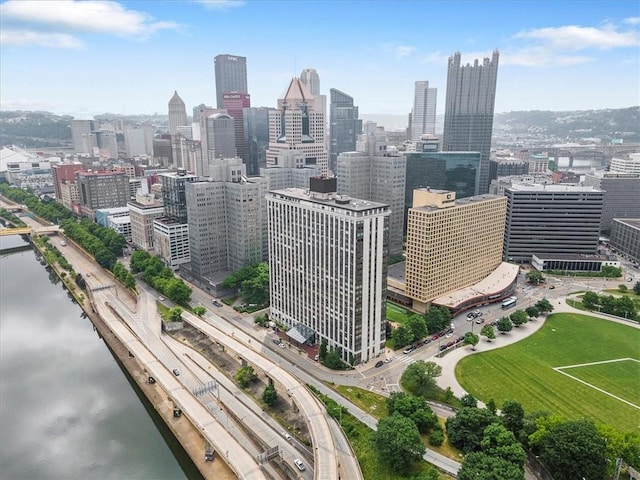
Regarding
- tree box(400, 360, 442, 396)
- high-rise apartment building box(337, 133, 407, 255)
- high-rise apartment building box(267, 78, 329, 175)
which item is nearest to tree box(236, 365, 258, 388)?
tree box(400, 360, 442, 396)

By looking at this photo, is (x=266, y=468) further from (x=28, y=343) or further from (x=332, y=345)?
(x=28, y=343)

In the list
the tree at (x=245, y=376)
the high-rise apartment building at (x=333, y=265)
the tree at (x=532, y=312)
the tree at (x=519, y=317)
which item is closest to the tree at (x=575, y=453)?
the high-rise apartment building at (x=333, y=265)

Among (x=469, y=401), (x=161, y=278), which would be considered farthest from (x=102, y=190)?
(x=469, y=401)

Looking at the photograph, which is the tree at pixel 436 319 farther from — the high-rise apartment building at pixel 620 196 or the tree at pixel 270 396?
the high-rise apartment building at pixel 620 196

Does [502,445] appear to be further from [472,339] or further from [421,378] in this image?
[472,339]

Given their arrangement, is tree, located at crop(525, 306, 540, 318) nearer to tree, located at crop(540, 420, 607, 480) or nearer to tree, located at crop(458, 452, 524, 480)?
tree, located at crop(540, 420, 607, 480)

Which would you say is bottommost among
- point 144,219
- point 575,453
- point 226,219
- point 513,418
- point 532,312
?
point 532,312
